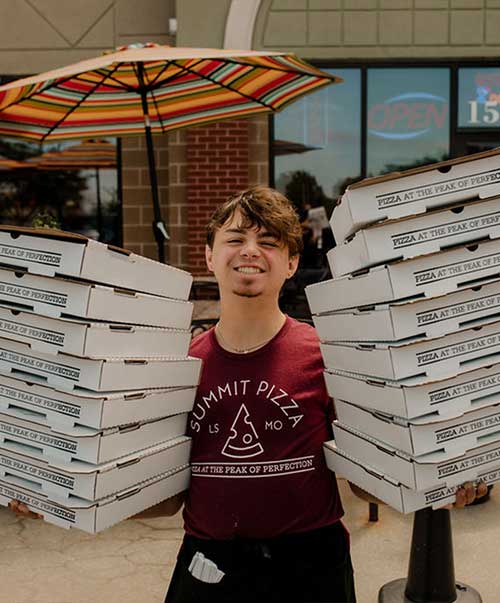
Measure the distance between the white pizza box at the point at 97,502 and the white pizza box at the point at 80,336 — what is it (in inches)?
14.1

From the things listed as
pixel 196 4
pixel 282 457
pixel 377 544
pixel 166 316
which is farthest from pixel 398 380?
pixel 196 4

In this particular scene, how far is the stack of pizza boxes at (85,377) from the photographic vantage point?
2.07m

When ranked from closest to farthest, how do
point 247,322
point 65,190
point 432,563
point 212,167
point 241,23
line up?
point 247,322 → point 432,563 → point 241,23 → point 212,167 → point 65,190

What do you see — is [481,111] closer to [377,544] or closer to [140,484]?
[377,544]

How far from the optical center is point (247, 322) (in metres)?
2.38

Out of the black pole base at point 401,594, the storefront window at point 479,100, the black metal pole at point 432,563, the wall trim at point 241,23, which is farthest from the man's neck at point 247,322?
the storefront window at point 479,100

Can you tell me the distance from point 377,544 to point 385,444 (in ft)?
8.03

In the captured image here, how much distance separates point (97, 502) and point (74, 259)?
621 millimetres

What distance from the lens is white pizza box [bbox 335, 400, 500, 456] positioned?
2.03 meters

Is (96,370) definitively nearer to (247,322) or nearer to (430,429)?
(247,322)

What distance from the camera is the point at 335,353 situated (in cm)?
226

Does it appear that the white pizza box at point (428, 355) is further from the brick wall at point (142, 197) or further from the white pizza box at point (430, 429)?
the brick wall at point (142, 197)

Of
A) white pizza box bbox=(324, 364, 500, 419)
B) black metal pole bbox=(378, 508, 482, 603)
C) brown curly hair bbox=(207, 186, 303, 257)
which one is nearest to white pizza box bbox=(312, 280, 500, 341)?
white pizza box bbox=(324, 364, 500, 419)

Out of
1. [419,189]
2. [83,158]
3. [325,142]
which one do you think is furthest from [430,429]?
[83,158]
